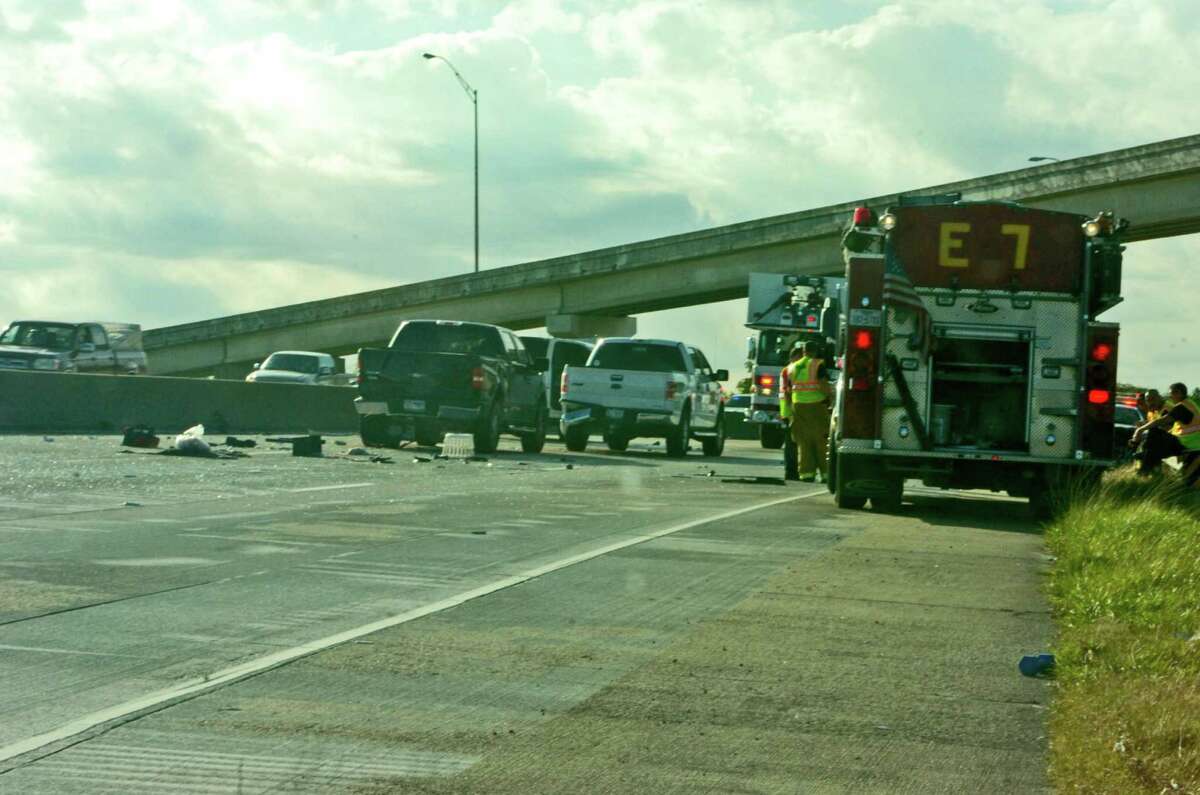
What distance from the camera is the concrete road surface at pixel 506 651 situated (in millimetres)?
5410

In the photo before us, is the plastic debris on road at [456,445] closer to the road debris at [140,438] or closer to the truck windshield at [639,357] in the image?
the road debris at [140,438]

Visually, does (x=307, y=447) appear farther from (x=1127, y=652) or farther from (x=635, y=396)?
(x=1127, y=652)

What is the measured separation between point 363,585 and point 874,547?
450 centimetres

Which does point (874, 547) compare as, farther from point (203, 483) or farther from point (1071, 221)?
point (203, 483)

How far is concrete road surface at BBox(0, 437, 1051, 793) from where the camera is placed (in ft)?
17.7

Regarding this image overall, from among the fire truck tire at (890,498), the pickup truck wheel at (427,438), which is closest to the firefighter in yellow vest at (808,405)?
the fire truck tire at (890,498)

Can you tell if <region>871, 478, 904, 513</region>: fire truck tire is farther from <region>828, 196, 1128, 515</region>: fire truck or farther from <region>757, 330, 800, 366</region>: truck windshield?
<region>757, 330, 800, 366</region>: truck windshield

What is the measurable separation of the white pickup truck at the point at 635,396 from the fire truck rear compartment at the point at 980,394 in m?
12.9

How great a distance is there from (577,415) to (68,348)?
1596 centimetres

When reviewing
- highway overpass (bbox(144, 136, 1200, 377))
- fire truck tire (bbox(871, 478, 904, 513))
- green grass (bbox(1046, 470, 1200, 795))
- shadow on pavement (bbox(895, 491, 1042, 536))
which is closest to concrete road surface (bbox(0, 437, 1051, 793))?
green grass (bbox(1046, 470, 1200, 795))

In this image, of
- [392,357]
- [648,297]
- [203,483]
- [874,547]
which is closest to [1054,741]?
[874,547]

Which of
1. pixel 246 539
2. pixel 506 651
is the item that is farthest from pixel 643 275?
pixel 506 651

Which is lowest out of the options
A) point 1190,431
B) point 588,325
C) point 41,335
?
point 1190,431

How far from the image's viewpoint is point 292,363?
156ft
